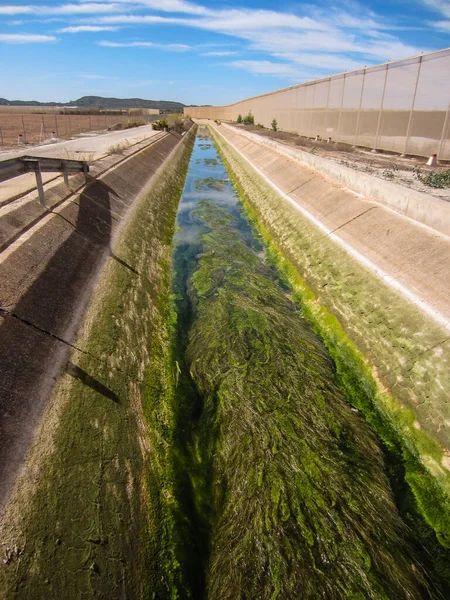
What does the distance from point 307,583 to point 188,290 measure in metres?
6.92

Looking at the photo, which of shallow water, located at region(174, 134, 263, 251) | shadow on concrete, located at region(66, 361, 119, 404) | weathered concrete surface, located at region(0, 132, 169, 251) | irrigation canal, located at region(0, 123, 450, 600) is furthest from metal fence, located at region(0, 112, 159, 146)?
shadow on concrete, located at region(66, 361, 119, 404)

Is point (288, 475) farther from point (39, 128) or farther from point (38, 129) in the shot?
point (39, 128)

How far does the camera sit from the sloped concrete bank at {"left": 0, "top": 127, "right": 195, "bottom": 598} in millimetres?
3331

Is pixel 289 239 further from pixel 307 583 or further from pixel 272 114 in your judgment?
pixel 272 114

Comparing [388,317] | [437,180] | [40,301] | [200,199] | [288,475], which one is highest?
[437,180]

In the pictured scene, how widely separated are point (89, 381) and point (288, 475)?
2618 mm

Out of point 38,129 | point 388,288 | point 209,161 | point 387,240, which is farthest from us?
point 38,129

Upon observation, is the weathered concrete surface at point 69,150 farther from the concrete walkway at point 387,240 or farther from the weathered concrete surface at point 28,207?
the concrete walkway at point 387,240

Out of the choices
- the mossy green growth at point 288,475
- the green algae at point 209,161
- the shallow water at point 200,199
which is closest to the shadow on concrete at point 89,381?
the mossy green growth at point 288,475

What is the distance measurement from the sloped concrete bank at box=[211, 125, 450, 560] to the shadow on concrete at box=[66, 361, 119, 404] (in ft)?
11.8

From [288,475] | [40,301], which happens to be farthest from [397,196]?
[40,301]

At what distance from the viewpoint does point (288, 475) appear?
477 centimetres

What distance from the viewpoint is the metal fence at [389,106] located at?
1606 cm

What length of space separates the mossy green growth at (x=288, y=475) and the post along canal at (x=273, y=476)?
12 millimetres
